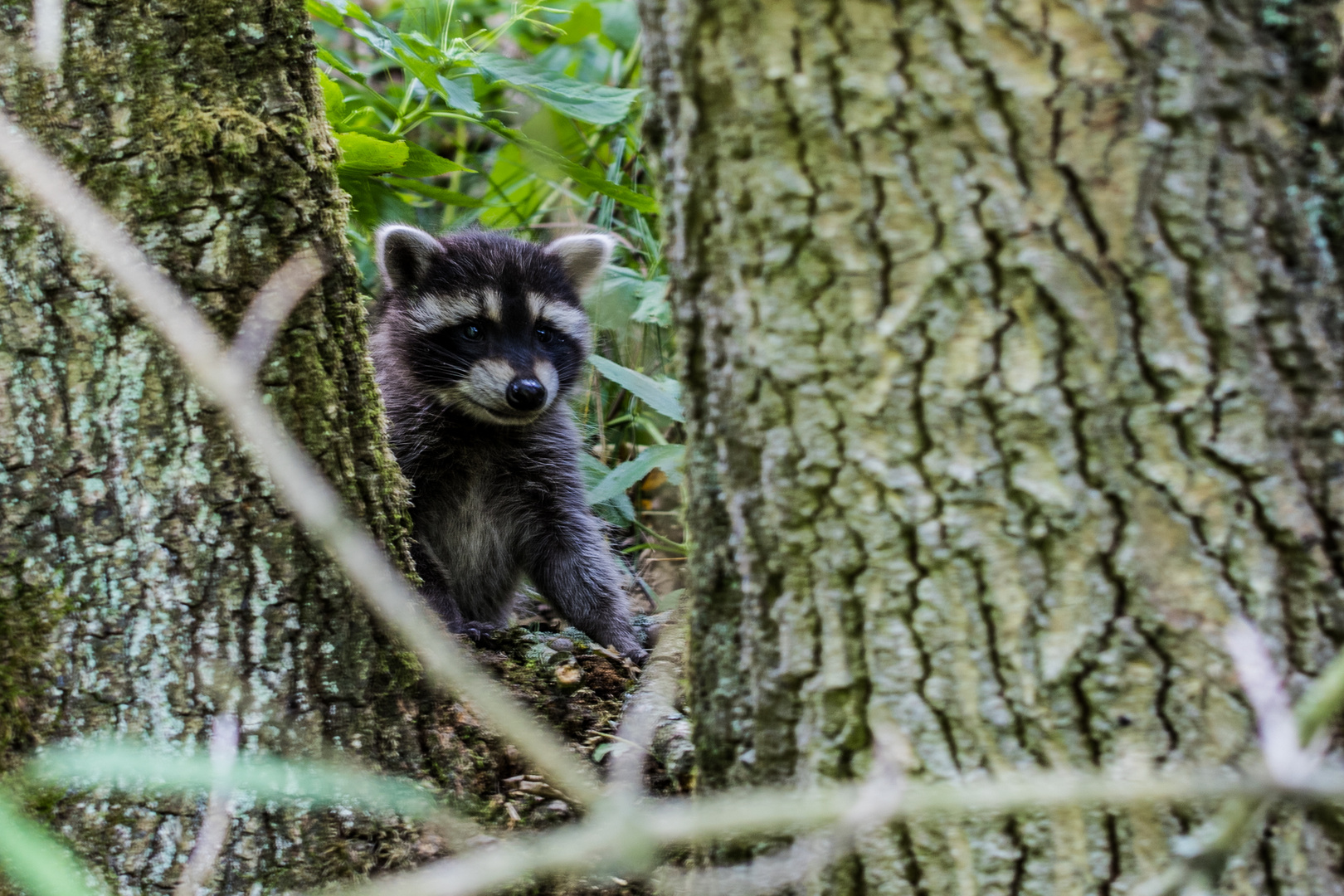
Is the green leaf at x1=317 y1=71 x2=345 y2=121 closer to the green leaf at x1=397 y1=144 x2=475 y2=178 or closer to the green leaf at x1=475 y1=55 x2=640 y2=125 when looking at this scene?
the green leaf at x1=397 y1=144 x2=475 y2=178

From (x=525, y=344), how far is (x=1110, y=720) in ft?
10.1

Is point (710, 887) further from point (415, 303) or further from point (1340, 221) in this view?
point (415, 303)

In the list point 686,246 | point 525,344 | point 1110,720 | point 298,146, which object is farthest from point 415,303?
point 1110,720

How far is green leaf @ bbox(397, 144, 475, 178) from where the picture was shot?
3727 mm

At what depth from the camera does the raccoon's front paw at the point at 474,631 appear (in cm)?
337

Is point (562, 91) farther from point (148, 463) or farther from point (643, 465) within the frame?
point (148, 463)

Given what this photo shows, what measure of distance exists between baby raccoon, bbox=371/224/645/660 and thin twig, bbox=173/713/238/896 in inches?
72.1

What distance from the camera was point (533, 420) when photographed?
4.26 m

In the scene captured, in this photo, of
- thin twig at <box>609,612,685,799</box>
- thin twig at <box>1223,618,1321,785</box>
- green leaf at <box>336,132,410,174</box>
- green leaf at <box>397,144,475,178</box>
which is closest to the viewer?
Answer: thin twig at <box>1223,618,1321,785</box>

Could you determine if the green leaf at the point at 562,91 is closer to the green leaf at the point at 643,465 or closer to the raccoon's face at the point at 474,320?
the raccoon's face at the point at 474,320

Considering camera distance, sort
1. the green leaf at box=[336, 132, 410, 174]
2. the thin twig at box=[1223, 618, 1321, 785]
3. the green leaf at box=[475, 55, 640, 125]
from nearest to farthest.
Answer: the thin twig at box=[1223, 618, 1321, 785]
the green leaf at box=[336, 132, 410, 174]
the green leaf at box=[475, 55, 640, 125]

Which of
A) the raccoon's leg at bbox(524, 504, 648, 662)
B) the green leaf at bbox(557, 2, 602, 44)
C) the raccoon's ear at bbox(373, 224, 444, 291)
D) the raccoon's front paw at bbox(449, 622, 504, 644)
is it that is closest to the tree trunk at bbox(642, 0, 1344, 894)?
the raccoon's front paw at bbox(449, 622, 504, 644)

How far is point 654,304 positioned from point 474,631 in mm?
1229

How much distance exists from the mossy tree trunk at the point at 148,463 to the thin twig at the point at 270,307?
0.08ft
